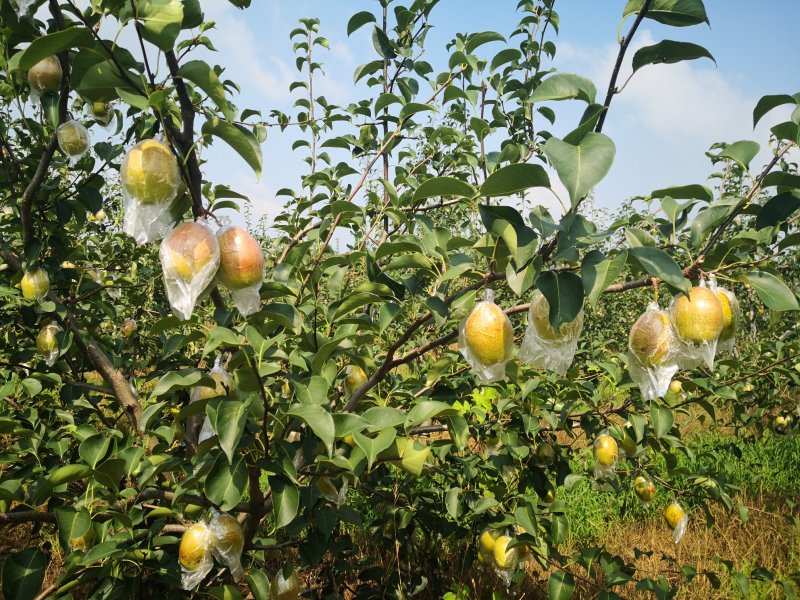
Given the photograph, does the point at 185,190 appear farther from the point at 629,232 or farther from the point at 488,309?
the point at 629,232

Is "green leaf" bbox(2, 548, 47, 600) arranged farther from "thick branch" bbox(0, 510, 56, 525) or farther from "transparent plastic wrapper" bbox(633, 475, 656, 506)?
"transparent plastic wrapper" bbox(633, 475, 656, 506)

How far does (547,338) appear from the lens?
38.0 inches

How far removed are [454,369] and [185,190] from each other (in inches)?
48.7

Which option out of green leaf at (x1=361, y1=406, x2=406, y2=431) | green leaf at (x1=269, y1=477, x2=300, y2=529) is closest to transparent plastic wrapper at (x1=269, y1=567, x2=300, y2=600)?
green leaf at (x1=269, y1=477, x2=300, y2=529)

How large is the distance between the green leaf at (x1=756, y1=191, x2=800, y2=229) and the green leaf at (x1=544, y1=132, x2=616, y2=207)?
0.40 metres

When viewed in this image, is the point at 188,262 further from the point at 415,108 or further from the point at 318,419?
the point at 415,108

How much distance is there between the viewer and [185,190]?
2.94ft

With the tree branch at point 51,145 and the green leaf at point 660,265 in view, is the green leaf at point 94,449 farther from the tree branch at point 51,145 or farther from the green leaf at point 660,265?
the green leaf at point 660,265

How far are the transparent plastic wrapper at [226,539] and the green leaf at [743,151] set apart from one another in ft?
4.09

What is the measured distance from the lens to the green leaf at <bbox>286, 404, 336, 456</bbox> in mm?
850

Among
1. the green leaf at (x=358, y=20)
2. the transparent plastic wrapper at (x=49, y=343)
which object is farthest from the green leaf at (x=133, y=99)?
the green leaf at (x=358, y=20)

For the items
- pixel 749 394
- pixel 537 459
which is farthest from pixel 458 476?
pixel 749 394

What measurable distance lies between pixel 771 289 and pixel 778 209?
13 cm

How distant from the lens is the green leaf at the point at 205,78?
762mm
